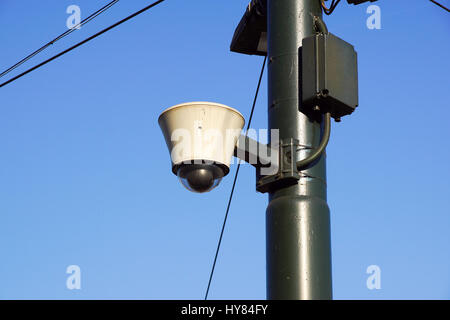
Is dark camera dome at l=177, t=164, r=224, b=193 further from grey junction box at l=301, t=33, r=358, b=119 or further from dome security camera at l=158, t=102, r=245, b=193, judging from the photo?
grey junction box at l=301, t=33, r=358, b=119

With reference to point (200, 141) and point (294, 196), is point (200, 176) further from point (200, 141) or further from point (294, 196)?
point (294, 196)

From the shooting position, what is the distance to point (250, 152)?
4.93m

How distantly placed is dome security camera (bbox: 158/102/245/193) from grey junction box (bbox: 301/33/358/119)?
0.53 metres

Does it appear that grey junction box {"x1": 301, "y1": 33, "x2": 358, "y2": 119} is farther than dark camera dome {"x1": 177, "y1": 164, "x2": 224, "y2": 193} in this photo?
Yes

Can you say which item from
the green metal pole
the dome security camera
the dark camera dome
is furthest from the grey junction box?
the dark camera dome

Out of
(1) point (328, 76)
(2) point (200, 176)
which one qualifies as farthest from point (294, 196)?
(1) point (328, 76)

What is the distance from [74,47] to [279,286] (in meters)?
3.28

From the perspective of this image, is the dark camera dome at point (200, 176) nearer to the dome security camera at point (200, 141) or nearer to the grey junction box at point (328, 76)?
the dome security camera at point (200, 141)

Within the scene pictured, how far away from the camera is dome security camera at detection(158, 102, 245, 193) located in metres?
4.73

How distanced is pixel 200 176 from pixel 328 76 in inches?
40.7

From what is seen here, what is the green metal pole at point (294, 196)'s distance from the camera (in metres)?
4.69

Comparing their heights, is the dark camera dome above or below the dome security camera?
below
